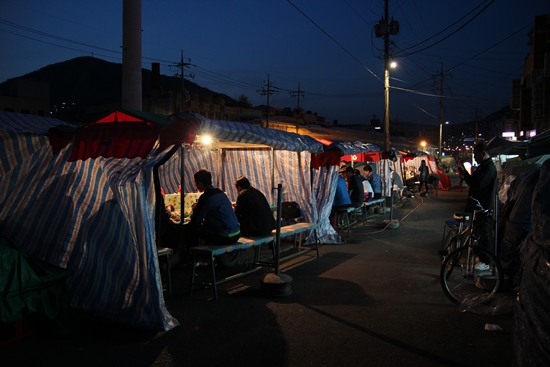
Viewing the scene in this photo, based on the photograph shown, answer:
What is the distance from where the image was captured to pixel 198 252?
6.85 metres

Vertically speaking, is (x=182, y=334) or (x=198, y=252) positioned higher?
(x=198, y=252)

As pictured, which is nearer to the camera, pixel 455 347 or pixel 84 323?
pixel 455 347

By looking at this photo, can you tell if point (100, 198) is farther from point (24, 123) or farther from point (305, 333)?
point (305, 333)

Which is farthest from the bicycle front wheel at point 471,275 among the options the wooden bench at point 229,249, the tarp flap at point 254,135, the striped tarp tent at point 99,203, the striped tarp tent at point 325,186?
the striped tarp tent at point 325,186

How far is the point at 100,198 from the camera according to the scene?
595 centimetres

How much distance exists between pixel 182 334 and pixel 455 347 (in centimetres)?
312

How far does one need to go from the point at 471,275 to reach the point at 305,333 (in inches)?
121

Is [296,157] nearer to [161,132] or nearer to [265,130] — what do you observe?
[265,130]

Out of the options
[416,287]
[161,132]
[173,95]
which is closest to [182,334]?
[161,132]

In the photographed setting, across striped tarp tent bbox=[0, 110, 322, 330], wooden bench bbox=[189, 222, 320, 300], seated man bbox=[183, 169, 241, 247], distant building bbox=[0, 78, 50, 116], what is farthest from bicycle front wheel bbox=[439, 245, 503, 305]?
distant building bbox=[0, 78, 50, 116]

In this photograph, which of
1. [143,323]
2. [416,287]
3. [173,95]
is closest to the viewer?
[143,323]

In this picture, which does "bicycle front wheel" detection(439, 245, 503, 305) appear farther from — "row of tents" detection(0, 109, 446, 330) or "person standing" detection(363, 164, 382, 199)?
"person standing" detection(363, 164, 382, 199)

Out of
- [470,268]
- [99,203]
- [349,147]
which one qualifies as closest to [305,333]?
[470,268]

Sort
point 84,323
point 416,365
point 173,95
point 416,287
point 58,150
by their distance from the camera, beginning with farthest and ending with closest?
point 173,95 → point 416,287 → point 58,150 → point 84,323 → point 416,365
